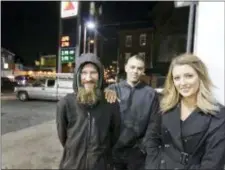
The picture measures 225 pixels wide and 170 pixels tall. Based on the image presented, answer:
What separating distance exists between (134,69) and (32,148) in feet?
4.70

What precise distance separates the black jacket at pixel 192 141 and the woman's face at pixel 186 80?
0.26 ft

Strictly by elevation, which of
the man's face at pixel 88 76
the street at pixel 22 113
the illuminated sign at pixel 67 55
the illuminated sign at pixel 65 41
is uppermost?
the illuminated sign at pixel 65 41

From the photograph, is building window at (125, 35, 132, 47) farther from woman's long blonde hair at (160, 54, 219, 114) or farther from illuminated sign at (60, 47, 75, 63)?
woman's long blonde hair at (160, 54, 219, 114)

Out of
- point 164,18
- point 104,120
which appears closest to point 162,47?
point 164,18

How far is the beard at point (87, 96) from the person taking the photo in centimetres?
137

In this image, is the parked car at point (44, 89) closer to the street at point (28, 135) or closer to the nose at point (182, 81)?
the street at point (28, 135)

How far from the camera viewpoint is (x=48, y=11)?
2406 millimetres

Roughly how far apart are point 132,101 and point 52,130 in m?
1.02

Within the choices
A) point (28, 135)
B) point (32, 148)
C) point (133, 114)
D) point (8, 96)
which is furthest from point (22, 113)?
point (133, 114)

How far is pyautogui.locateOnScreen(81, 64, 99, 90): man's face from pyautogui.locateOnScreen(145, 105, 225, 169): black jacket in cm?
38

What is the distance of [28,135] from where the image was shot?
8.20ft

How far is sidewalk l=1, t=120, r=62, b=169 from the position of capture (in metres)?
2.47

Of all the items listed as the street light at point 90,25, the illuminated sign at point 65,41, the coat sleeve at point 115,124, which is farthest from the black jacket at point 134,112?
the street light at point 90,25

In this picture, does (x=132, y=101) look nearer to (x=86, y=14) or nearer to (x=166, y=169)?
(x=166, y=169)
